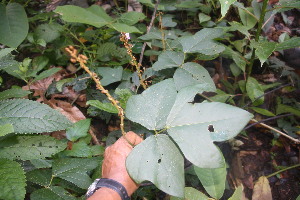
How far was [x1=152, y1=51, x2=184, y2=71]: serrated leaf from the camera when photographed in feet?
4.50

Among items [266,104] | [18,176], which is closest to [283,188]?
[266,104]

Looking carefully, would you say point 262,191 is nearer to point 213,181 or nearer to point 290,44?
point 213,181

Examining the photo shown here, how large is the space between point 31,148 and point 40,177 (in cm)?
14

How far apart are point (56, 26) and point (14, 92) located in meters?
0.78

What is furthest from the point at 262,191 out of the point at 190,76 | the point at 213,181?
the point at 190,76

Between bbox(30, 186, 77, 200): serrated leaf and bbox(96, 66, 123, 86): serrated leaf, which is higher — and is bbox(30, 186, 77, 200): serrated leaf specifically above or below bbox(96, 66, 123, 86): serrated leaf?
below

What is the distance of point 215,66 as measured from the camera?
7.43ft

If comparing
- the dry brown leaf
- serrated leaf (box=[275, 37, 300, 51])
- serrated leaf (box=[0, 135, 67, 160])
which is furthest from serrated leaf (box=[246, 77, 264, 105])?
serrated leaf (box=[0, 135, 67, 160])

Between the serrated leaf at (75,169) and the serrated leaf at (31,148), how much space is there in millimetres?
81

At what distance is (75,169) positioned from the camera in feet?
4.18

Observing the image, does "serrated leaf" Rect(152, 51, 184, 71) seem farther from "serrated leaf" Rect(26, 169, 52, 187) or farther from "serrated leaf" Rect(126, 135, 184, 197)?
"serrated leaf" Rect(26, 169, 52, 187)

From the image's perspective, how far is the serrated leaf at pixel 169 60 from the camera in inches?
54.1

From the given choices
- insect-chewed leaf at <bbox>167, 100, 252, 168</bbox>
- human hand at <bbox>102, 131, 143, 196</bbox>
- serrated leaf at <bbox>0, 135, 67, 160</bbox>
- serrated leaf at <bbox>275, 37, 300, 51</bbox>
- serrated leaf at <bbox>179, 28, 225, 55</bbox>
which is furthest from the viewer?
serrated leaf at <bbox>179, 28, 225, 55</bbox>

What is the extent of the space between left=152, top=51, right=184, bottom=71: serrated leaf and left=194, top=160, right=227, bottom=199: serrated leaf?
53 cm
